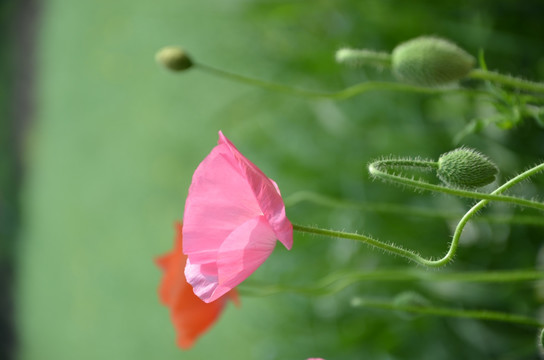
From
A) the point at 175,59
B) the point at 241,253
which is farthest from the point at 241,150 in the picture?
the point at 241,253

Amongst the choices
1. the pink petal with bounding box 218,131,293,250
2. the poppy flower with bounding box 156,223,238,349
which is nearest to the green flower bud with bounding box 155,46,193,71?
the poppy flower with bounding box 156,223,238,349

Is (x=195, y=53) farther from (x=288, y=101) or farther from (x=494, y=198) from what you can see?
(x=494, y=198)

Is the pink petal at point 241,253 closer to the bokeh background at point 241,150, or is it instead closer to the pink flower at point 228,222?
the pink flower at point 228,222

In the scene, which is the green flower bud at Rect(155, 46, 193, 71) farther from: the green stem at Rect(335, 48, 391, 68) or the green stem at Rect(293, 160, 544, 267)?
→ the green stem at Rect(293, 160, 544, 267)

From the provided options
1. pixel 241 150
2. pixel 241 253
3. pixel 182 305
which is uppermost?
pixel 241 253

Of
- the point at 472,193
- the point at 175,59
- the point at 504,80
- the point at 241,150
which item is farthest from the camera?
the point at 241,150

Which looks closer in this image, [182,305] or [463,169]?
[463,169]

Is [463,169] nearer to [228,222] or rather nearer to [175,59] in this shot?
[228,222]
